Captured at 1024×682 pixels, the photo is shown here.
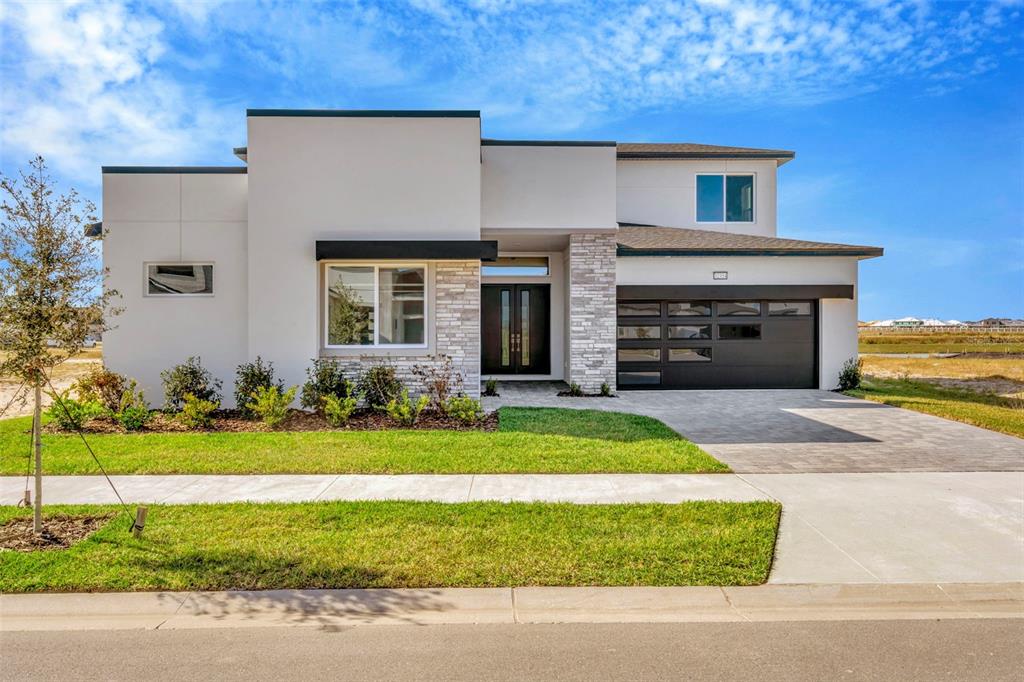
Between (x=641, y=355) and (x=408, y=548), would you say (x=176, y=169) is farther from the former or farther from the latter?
(x=641, y=355)

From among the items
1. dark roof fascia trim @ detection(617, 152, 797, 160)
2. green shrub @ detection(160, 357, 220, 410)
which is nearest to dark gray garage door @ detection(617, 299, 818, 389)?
dark roof fascia trim @ detection(617, 152, 797, 160)

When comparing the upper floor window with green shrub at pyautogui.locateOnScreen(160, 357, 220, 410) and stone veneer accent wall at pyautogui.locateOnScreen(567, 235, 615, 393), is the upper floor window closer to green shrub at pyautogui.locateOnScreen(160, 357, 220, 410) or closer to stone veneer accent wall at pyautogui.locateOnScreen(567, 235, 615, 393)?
stone veneer accent wall at pyautogui.locateOnScreen(567, 235, 615, 393)

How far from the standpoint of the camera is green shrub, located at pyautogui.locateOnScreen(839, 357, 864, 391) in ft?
50.3

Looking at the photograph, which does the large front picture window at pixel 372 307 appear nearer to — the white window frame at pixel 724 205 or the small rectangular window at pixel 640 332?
the small rectangular window at pixel 640 332

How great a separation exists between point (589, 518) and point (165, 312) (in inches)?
413

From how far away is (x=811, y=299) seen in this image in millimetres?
15547

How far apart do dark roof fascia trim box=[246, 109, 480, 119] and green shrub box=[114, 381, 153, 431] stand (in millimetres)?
5648

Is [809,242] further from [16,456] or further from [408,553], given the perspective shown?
[16,456]

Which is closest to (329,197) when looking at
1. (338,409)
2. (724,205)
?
(338,409)

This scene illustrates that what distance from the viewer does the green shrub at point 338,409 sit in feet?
33.1

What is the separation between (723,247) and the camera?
14883 millimetres

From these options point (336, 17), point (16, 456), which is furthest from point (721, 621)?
point (336, 17)

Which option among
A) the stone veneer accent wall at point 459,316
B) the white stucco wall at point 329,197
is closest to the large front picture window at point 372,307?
the stone veneer accent wall at point 459,316

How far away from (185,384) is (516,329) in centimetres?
816
